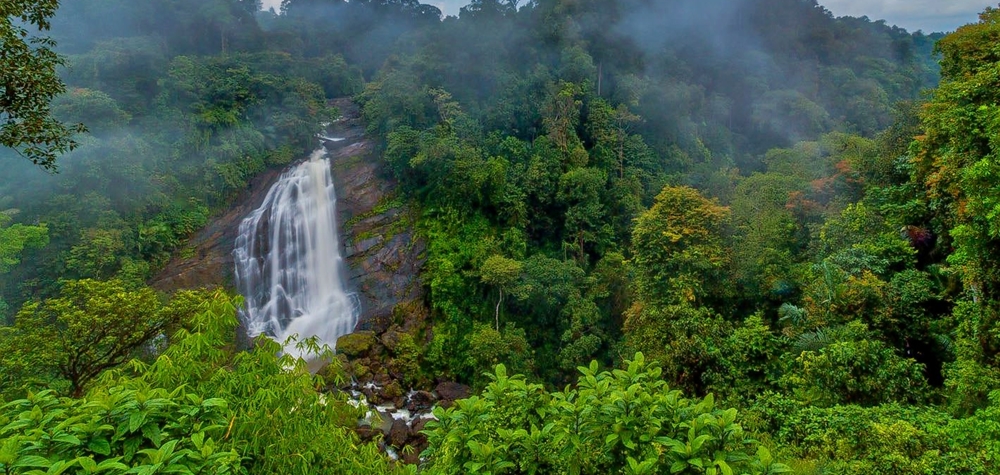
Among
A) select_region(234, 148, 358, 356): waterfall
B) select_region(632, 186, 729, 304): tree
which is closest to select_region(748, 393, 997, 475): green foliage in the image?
select_region(632, 186, 729, 304): tree

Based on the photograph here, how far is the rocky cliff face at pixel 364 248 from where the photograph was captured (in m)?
15.5

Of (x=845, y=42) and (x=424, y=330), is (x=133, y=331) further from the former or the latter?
(x=845, y=42)

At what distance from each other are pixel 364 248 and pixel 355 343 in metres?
4.48

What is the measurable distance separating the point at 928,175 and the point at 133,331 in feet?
47.7

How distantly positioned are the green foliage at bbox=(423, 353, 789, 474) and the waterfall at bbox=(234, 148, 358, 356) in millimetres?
13687

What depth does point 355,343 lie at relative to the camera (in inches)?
540

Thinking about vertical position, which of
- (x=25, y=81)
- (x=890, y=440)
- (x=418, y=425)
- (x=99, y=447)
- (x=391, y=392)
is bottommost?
(x=418, y=425)

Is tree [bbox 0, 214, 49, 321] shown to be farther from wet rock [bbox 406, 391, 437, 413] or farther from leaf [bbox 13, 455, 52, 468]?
leaf [bbox 13, 455, 52, 468]

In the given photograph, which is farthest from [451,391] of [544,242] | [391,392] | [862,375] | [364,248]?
[862,375]

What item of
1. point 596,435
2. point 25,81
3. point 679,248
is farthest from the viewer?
point 679,248

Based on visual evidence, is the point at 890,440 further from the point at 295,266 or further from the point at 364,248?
the point at 295,266

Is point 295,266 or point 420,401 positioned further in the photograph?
point 295,266

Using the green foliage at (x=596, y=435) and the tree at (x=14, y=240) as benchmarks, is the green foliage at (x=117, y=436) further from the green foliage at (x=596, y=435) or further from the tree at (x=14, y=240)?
the tree at (x=14, y=240)

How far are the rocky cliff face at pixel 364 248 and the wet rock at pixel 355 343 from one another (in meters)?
0.82
